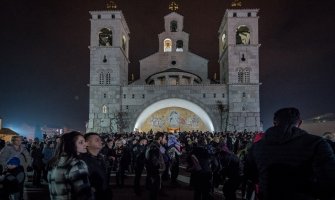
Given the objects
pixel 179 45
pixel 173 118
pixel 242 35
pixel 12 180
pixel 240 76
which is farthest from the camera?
pixel 179 45

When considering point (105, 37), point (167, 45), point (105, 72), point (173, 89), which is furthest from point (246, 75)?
point (105, 37)

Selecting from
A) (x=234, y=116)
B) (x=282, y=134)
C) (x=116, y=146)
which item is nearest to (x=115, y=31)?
(x=234, y=116)

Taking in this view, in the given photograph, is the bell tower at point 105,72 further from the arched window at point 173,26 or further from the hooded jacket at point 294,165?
the hooded jacket at point 294,165

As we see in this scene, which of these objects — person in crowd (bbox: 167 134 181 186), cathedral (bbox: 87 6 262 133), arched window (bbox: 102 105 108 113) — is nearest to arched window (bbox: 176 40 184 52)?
cathedral (bbox: 87 6 262 133)

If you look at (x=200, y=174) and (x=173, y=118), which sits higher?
(x=173, y=118)

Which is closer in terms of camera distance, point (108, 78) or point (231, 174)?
point (231, 174)

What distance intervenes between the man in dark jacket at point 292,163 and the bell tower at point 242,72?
43.0 m

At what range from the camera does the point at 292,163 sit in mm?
3365

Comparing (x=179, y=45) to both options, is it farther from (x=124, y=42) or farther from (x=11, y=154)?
(x=11, y=154)

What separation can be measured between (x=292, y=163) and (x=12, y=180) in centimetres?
587

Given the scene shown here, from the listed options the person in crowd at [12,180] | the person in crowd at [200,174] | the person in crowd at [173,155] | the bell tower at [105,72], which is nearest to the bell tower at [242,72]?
the bell tower at [105,72]

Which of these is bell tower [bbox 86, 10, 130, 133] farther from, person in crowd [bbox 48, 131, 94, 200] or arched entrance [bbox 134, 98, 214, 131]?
person in crowd [bbox 48, 131, 94, 200]

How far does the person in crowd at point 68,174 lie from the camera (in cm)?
378

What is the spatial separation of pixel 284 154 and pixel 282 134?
0.21 m
